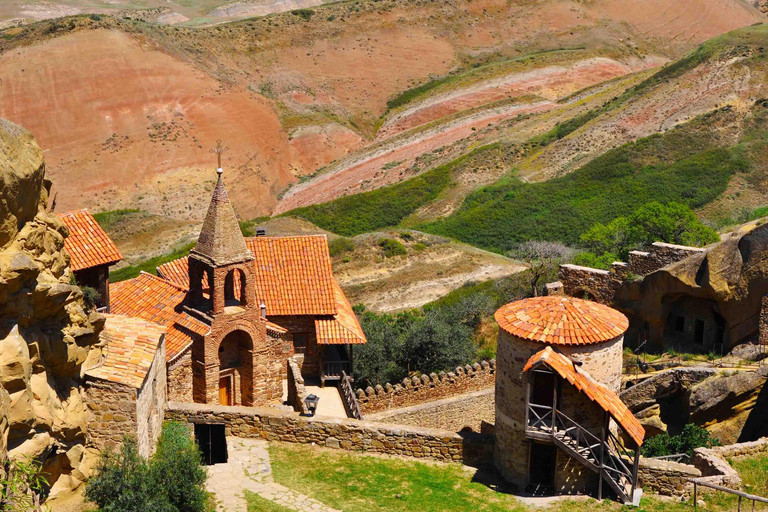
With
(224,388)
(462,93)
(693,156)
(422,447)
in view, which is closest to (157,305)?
(224,388)

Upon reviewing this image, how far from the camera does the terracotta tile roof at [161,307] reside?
26.9 m

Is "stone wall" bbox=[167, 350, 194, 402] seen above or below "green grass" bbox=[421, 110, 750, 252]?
below

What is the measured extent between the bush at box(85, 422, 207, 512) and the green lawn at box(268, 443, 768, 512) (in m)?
2.89

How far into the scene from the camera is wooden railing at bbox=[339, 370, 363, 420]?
27669 mm

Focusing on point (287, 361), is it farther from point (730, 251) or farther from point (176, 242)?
point (176, 242)

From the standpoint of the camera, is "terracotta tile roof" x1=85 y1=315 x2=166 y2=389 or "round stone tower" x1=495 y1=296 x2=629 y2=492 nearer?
"terracotta tile roof" x1=85 y1=315 x2=166 y2=389

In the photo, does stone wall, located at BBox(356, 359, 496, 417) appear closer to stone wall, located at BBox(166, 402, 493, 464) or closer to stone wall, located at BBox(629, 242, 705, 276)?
stone wall, located at BBox(166, 402, 493, 464)

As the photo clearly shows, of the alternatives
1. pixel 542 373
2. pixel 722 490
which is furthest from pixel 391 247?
pixel 722 490

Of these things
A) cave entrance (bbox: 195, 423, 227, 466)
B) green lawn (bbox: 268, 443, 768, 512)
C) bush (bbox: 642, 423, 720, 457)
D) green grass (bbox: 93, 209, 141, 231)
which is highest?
green grass (bbox: 93, 209, 141, 231)

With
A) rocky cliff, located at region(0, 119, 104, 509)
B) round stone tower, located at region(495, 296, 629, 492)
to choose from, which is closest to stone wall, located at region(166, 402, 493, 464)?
round stone tower, located at region(495, 296, 629, 492)

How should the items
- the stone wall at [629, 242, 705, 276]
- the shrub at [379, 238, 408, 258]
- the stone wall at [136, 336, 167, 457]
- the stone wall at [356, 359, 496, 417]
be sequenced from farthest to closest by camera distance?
the shrub at [379, 238, 408, 258] < the stone wall at [629, 242, 705, 276] < the stone wall at [356, 359, 496, 417] < the stone wall at [136, 336, 167, 457]

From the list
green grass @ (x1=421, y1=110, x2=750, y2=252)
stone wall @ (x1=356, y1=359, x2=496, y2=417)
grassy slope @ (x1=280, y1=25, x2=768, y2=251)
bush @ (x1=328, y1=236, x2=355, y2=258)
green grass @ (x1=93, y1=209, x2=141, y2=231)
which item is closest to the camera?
stone wall @ (x1=356, y1=359, x2=496, y2=417)

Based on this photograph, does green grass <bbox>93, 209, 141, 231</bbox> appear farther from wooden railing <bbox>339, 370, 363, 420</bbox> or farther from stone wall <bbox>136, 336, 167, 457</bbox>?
stone wall <bbox>136, 336, 167, 457</bbox>

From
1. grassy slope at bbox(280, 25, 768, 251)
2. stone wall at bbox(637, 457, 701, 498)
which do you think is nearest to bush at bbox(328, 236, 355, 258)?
grassy slope at bbox(280, 25, 768, 251)
